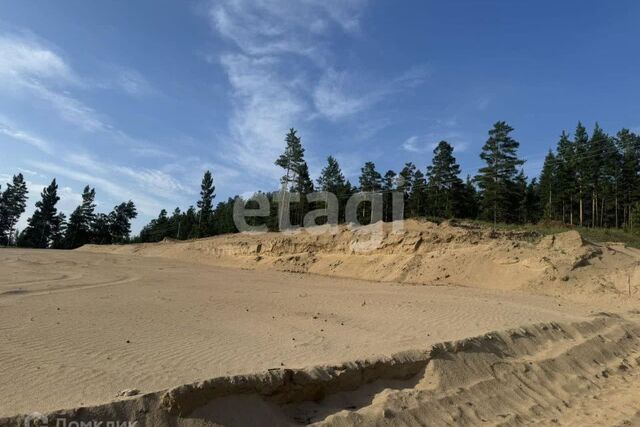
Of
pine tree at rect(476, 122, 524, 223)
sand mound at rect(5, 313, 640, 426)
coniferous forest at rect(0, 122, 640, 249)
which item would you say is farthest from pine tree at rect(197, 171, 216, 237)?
sand mound at rect(5, 313, 640, 426)

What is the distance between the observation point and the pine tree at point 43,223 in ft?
228

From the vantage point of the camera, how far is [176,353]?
235 inches

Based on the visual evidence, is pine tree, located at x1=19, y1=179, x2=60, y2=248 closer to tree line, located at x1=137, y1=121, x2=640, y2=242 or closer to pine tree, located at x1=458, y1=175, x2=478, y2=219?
tree line, located at x1=137, y1=121, x2=640, y2=242

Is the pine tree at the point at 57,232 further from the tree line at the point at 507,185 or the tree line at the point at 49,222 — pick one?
the tree line at the point at 507,185

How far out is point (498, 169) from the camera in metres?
45.4

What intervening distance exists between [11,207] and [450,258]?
76.4 m

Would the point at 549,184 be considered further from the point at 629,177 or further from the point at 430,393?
the point at 430,393

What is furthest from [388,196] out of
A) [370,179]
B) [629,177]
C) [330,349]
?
[330,349]

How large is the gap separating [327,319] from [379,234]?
503 inches

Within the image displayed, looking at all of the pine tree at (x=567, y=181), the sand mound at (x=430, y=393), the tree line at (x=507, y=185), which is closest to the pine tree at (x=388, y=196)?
the tree line at (x=507, y=185)

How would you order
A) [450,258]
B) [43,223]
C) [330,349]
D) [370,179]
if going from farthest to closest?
[43,223]
[370,179]
[450,258]
[330,349]

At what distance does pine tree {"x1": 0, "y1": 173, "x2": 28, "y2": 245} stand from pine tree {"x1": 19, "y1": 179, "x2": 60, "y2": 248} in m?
2.06

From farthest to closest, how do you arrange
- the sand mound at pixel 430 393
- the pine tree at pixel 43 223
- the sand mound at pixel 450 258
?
the pine tree at pixel 43 223, the sand mound at pixel 450 258, the sand mound at pixel 430 393

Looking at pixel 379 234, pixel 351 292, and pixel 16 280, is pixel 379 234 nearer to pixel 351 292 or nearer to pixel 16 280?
pixel 351 292
